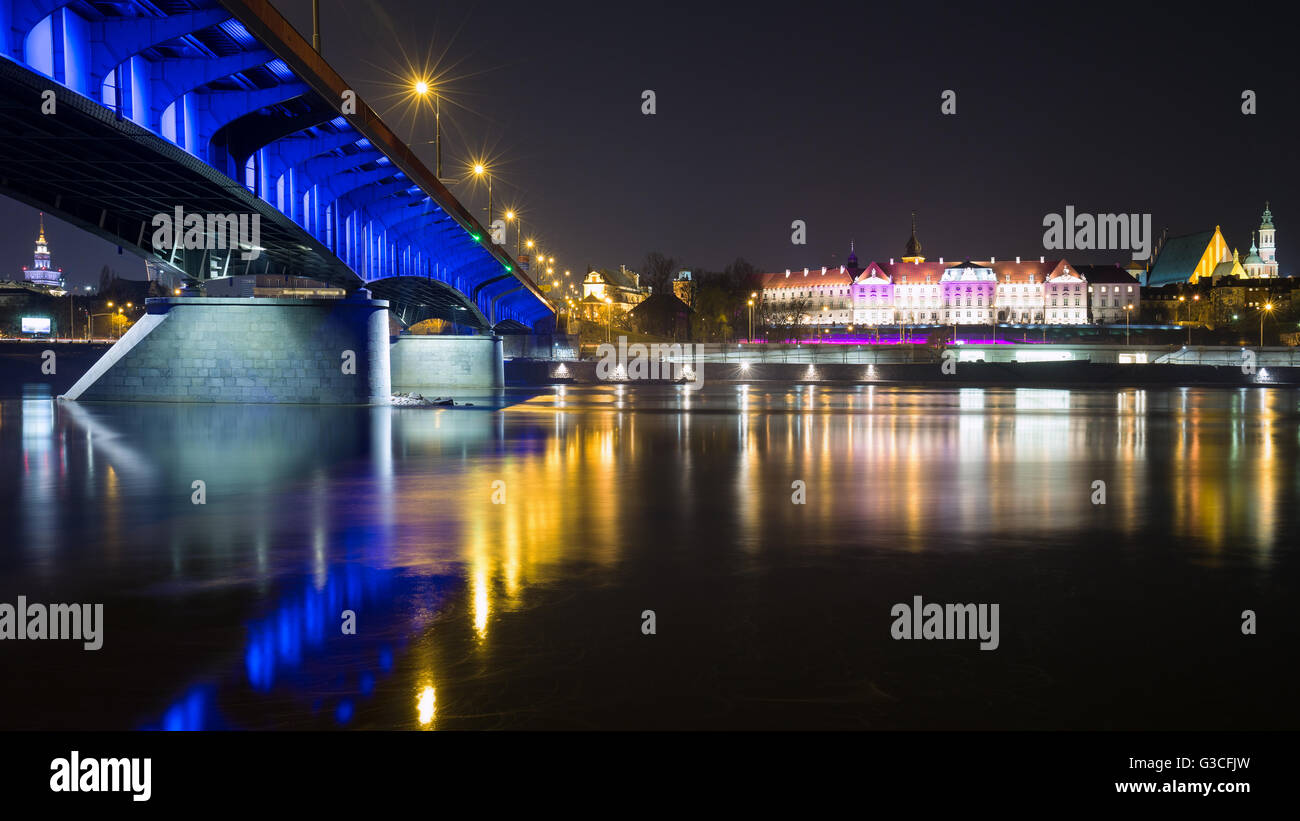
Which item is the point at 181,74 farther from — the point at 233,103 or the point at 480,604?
the point at 480,604

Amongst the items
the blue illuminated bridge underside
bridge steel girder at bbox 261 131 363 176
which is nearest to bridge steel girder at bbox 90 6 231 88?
the blue illuminated bridge underside

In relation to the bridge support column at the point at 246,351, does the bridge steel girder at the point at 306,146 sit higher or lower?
higher

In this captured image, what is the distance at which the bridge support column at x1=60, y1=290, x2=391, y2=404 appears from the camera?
43.0 metres

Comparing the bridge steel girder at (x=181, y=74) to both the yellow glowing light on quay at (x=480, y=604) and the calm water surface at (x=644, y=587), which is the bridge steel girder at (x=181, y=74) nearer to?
the calm water surface at (x=644, y=587)

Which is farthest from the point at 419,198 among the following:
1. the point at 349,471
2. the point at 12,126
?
the point at 349,471

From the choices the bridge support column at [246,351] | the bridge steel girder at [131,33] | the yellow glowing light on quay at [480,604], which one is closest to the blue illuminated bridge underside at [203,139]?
the bridge steel girder at [131,33]

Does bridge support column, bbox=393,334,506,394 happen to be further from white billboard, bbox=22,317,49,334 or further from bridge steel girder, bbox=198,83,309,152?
white billboard, bbox=22,317,49,334

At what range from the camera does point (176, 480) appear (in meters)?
18.4

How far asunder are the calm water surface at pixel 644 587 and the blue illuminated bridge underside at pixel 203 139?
7.35m

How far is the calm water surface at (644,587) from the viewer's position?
257 inches

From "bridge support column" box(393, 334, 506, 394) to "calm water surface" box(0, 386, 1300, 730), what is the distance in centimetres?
5255

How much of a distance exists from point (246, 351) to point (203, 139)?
59.5ft

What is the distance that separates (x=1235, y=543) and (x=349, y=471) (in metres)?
14.9
